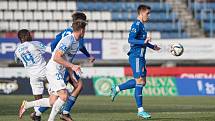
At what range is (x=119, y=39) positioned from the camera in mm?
35344

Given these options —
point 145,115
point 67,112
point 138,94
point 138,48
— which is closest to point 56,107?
point 67,112

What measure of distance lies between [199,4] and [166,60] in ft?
22.6

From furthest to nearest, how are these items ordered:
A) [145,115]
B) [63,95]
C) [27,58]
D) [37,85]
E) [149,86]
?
[149,86]
[37,85]
[27,58]
[145,115]
[63,95]

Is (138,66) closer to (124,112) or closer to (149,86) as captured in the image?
(124,112)

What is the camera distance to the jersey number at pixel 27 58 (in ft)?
44.1

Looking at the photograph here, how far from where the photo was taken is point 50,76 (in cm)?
1105

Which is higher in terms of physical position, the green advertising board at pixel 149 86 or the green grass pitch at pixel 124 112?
the green grass pitch at pixel 124 112

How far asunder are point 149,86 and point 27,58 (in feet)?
60.3

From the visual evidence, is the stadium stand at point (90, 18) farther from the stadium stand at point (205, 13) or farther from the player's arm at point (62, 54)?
the player's arm at point (62, 54)

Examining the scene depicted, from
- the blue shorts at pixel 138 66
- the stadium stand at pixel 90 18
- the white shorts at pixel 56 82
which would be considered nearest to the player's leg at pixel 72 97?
the white shorts at pixel 56 82

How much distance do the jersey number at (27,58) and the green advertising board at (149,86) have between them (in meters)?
17.5

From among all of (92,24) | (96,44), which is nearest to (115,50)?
(96,44)

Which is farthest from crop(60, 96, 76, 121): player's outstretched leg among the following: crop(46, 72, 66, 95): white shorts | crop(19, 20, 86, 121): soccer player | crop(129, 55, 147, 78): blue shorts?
crop(129, 55, 147, 78): blue shorts

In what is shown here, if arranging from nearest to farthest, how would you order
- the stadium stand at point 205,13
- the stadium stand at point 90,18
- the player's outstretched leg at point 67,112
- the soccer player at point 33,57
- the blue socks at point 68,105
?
the player's outstretched leg at point 67,112 < the blue socks at point 68,105 < the soccer player at point 33,57 < the stadium stand at point 90,18 < the stadium stand at point 205,13
